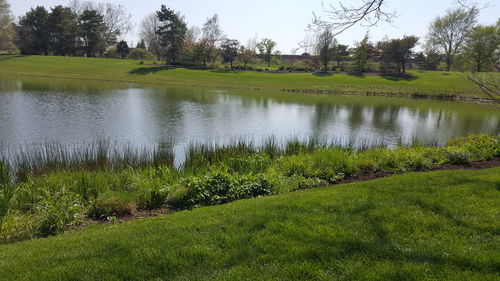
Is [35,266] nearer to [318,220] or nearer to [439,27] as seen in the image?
[318,220]

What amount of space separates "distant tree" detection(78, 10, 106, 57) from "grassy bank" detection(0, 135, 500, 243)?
230 feet

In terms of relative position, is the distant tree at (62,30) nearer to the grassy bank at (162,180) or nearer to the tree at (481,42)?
the grassy bank at (162,180)

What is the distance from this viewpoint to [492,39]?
153 ft

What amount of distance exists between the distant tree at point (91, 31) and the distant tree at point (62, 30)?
1636 millimetres

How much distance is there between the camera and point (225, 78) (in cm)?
5309

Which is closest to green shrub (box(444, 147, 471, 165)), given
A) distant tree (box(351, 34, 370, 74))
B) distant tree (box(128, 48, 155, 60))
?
distant tree (box(351, 34, 370, 74))

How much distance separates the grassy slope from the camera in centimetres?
381

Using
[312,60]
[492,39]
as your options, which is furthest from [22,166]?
[312,60]

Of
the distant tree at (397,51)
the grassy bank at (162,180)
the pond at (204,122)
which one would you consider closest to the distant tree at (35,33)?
the pond at (204,122)

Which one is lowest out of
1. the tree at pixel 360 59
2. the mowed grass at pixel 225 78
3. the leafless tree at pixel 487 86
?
the leafless tree at pixel 487 86

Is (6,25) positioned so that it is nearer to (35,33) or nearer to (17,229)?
(35,33)

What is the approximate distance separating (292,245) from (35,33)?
268 feet

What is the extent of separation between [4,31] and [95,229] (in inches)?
3361

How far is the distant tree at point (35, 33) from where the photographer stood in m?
68.3
